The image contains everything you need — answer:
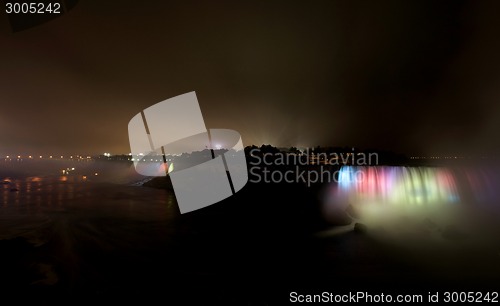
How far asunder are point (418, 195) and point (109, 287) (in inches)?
1063

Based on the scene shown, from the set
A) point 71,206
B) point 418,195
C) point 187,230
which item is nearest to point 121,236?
point 187,230

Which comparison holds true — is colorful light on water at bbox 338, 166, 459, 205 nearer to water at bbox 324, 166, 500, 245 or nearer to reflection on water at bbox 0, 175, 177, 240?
water at bbox 324, 166, 500, 245

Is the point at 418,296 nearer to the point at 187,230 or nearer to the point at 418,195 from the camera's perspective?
the point at 187,230

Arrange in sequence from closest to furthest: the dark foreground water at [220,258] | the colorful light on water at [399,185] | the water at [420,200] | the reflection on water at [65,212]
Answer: the dark foreground water at [220,258], the reflection on water at [65,212], the water at [420,200], the colorful light on water at [399,185]

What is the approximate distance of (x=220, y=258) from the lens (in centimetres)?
1351

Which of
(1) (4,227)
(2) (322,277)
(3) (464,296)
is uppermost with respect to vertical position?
(1) (4,227)

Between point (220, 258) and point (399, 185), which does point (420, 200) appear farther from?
point (220, 258)

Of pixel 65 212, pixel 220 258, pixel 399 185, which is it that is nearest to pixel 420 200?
pixel 399 185

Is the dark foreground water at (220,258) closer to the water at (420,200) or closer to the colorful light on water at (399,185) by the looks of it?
the water at (420,200)

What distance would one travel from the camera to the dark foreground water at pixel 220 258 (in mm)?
9969

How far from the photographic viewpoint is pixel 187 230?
751 inches

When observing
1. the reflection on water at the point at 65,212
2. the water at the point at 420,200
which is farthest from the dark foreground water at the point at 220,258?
the water at the point at 420,200

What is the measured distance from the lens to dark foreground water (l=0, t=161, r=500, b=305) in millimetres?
9969

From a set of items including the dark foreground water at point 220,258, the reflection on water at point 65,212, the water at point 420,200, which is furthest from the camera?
the water at point 420,200
